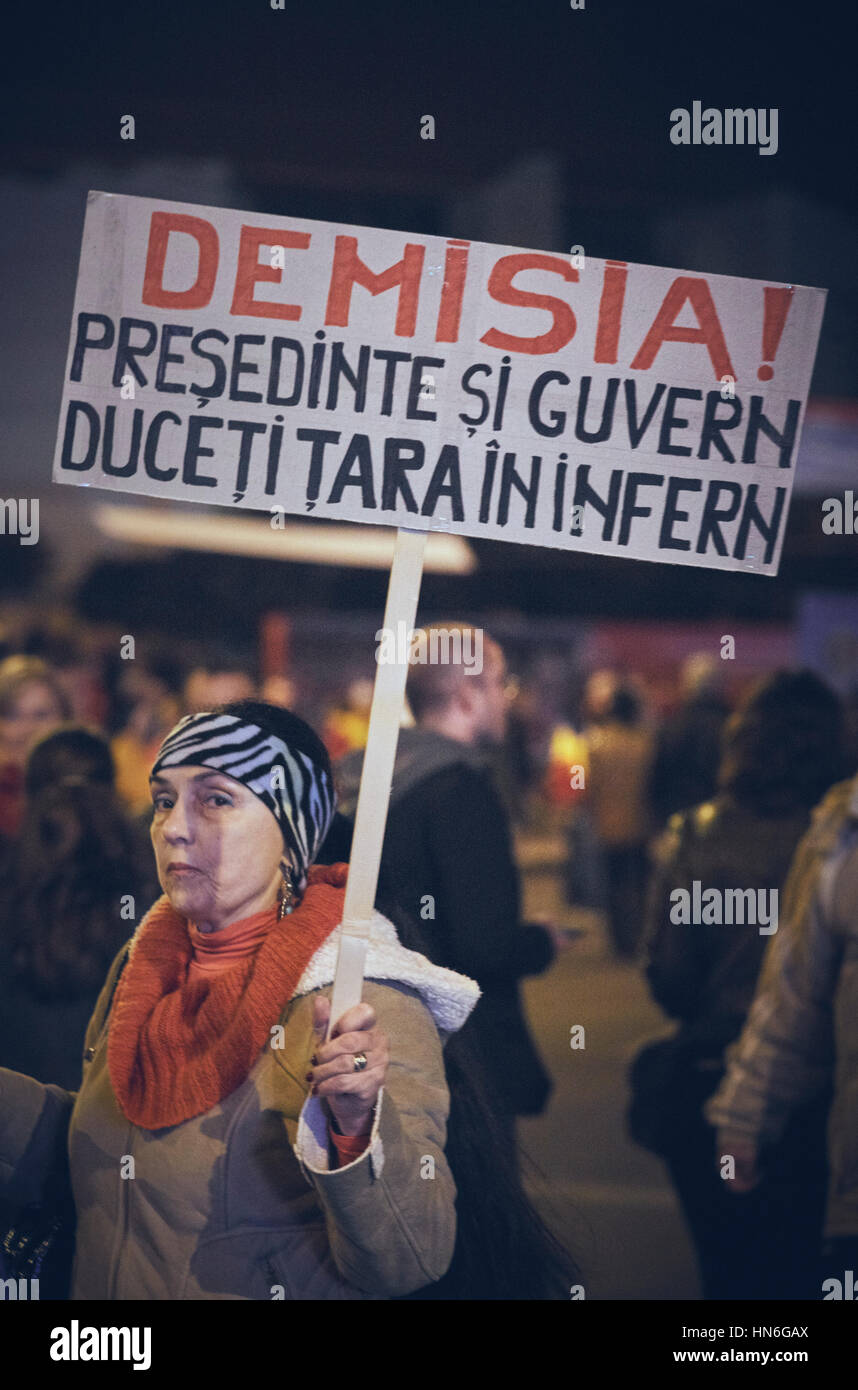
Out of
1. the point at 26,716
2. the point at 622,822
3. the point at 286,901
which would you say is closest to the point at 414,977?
the point at 286,901

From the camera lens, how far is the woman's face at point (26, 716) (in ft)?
18.7

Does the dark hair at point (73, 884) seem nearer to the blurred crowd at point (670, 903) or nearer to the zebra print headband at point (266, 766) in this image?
the blurred crowd at point (670, 903)

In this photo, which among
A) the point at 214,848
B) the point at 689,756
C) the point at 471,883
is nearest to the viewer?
the point at 214,848

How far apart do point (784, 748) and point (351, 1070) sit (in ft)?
9.22

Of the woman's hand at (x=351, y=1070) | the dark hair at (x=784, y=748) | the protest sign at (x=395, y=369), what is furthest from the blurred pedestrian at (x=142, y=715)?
the woman's hand at (x=351, y=1070)

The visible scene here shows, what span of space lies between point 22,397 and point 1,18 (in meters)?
11.4

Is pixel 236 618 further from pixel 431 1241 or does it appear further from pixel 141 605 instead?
pixel 431 1241

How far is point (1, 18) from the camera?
5625 mm

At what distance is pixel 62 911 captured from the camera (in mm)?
3697

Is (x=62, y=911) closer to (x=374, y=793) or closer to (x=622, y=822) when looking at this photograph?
(x=374, y=793)

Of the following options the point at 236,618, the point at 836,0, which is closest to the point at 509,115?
the point at 836,0

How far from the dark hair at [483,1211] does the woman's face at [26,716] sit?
3.65 metres

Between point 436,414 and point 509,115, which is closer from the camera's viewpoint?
point 436,414

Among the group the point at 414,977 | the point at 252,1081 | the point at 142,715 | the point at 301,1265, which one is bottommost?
the point at 301,1265
